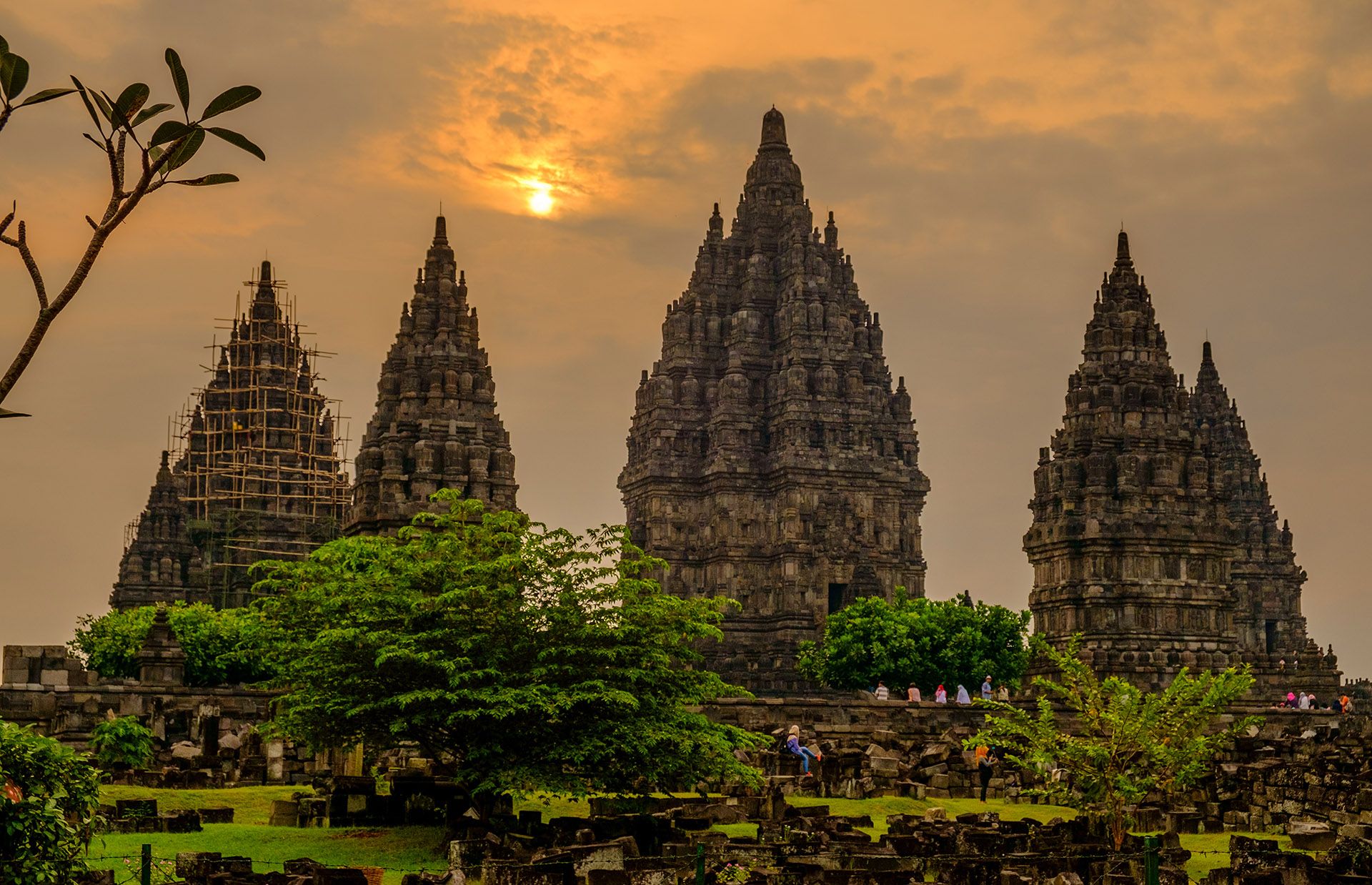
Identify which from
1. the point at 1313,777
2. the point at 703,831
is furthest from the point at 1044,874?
the point at 1313,777

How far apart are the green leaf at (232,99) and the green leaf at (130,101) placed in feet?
1.96

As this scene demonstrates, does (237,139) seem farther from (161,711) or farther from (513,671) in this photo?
(161,711)

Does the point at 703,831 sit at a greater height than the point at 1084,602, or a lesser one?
lesser

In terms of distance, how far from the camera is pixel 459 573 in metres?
31.0

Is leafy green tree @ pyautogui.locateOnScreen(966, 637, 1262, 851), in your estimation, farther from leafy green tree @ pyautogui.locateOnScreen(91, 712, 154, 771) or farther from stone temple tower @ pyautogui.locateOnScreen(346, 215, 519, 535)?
stone temple tower @ pyautogui.locateOnScreen(346, 215, 519, 535)

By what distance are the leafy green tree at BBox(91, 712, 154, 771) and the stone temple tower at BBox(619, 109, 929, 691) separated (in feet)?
110

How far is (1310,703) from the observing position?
208ft

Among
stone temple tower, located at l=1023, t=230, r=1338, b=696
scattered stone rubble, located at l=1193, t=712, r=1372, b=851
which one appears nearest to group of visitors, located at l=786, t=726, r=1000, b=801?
scattered stone rubble, located at l=1193, t=712, r=1372, b=851

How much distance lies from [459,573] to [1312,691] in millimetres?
45572

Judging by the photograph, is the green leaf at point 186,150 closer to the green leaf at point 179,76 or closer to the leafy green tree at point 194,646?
the green leaf at point 179,76

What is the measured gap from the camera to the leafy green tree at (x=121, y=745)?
131ft

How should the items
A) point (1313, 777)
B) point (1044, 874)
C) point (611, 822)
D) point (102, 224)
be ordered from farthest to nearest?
point (1313, 777), point (611, 822), point (1044, 874), point (102, 224)

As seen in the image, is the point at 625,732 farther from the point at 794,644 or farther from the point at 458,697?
the point at 794,644

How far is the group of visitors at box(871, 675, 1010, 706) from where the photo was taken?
58250 millimetres
